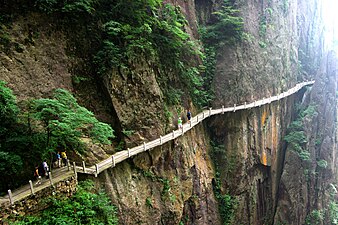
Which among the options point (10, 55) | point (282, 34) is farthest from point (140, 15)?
point (282, 34)

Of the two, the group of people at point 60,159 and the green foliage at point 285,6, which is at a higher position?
the green foliage at point 285,6

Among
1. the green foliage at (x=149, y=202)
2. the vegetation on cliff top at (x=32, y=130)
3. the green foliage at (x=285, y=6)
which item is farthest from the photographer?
the green foliage at (x=285, y=6)

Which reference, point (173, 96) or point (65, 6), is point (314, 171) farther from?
point (65, 6)

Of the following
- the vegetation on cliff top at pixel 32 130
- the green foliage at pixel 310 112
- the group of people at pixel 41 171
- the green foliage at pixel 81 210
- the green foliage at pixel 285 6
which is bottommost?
the green foliage at pixel 310 112

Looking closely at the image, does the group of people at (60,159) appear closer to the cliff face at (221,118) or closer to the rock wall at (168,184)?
the cliff face at (221,118)

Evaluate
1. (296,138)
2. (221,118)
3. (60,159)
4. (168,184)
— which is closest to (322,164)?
(296,138)

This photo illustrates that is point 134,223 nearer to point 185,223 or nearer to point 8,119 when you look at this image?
point 185,223

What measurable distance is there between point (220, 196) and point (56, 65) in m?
17.3

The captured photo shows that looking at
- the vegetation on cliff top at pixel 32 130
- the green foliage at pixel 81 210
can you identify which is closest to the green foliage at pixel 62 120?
the vegetation on cliff top at pixel 32 130

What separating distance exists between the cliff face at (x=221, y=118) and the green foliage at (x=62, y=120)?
1.83 meters

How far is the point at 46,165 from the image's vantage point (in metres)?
9.30

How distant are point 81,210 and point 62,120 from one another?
12.7 ft

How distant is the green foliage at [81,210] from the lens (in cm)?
826

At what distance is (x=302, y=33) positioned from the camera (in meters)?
39.0
